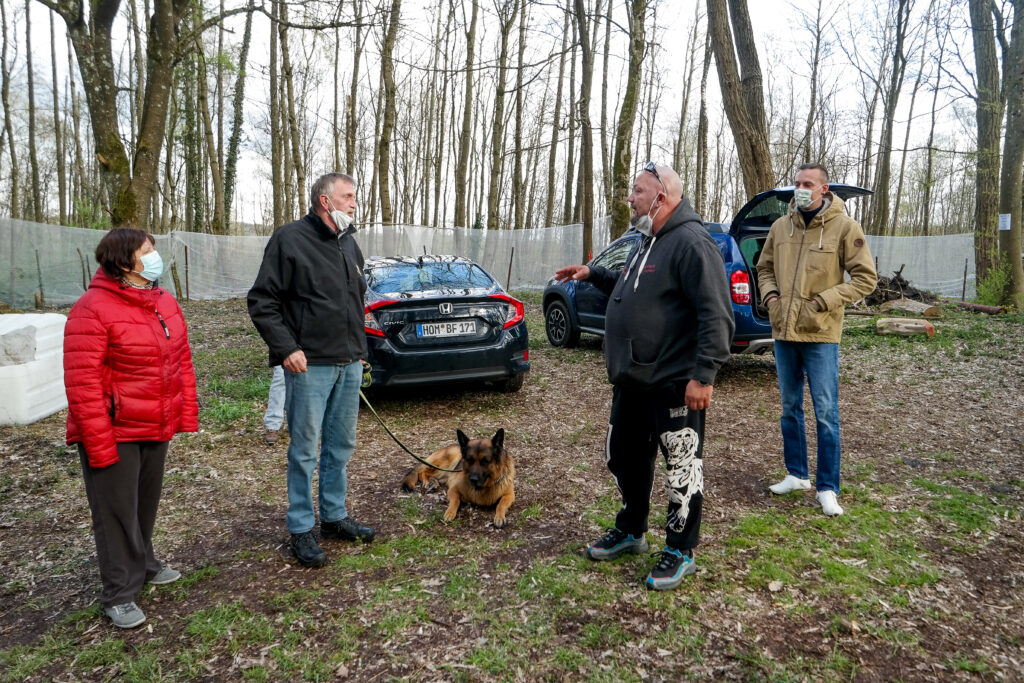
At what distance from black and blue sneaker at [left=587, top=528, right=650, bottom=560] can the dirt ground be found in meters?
0.09

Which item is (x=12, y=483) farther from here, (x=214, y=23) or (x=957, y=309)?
(x=957, y=309)

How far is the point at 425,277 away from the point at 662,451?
13.3 feet

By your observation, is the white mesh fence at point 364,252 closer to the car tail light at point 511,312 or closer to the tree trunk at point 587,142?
the tree trunk at point 587,142

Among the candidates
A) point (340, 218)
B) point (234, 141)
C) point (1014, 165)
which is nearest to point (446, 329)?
point (340, 218)

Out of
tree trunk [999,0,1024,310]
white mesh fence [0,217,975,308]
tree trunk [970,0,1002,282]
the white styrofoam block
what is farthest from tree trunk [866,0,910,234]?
the white styrofoam block

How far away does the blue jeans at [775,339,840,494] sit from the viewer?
3852 mm

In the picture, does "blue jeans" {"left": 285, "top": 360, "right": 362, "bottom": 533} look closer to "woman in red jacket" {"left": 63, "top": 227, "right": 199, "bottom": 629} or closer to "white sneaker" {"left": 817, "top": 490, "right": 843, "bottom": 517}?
"woman in red jacket" {"left": 63, "top": 227, "right": 199, "bottom": 629}

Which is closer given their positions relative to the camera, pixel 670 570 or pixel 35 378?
pixel 670 570

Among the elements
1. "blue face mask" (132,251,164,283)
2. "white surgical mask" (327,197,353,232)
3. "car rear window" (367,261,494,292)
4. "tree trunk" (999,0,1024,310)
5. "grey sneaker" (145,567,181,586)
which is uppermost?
"tree trunk" (999,0,1024,310)

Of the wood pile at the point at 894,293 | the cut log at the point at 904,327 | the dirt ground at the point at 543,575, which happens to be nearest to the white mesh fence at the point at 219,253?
the wood pile at the point at 894,293

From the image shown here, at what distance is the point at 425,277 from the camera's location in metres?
6.52

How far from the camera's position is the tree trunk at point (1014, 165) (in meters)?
11.7

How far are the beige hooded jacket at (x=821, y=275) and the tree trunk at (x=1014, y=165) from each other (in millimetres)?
11157

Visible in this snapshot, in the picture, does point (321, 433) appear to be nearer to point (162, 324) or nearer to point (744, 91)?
point (162, 324)
